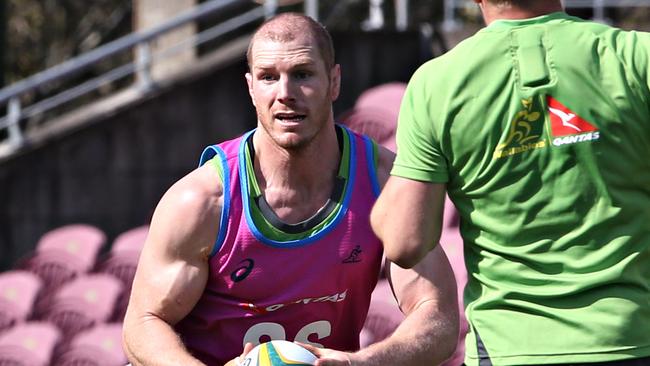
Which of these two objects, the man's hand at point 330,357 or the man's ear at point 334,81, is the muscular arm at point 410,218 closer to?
the man's hand at point 330,357

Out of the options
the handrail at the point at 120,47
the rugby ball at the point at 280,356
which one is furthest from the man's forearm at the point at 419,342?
the handrail at the point at 120,47

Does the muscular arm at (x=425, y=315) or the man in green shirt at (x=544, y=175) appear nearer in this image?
the man in green shirt at (x=544, y=175)

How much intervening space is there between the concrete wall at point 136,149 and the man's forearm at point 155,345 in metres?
5.80

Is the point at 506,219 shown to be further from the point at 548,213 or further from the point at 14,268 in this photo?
the point at 14,268

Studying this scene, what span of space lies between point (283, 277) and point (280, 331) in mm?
223

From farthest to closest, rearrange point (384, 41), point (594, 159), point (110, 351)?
point (384, 41) < point (110, 351) < point (594, 159)

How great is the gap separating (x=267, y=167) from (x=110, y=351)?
377 cm

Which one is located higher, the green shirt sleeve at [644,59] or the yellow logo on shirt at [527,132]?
the green shirt sleeve at [644,59]

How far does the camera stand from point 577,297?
3279 millimetres

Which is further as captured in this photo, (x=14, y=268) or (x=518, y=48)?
(x=14, y=268)

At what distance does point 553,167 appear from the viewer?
10.6 ft

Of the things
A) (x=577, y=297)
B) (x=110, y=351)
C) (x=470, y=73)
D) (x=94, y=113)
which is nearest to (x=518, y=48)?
(x=470, y=73)

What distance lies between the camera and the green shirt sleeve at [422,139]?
328cm

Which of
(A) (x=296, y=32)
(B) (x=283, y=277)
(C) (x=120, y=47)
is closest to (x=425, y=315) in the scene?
(B) (x=283, y=277)
